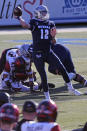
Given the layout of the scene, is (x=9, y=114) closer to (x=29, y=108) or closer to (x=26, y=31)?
(x=29, y=108)

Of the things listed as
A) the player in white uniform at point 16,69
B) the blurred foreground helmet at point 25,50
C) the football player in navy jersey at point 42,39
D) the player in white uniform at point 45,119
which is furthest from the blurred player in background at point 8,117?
the player in white uniform at point 16,69

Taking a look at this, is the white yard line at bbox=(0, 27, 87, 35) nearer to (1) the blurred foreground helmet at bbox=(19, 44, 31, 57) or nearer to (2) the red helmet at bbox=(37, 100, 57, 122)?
(1) the blurred foreground helmet at bbox=(19, 44, 31, 57)

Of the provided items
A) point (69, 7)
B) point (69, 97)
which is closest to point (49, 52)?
point (69, 97)

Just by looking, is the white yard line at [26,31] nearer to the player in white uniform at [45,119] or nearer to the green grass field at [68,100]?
the green grass field at [68,100]

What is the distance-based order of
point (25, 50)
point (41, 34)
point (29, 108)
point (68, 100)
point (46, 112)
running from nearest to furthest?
point (46, 112)
point (29, 108)
point (41, 34)
point (68, 100)
point (25, 50)

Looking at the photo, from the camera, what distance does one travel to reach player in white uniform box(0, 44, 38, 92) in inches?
557

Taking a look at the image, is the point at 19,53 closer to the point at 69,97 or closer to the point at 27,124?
the point at 69,97

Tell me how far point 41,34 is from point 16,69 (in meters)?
1.72

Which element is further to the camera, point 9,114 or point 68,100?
point 68,100

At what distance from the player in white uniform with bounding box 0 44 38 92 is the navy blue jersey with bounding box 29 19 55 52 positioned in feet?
4.06

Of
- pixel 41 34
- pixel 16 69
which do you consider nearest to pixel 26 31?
pixel 16 69

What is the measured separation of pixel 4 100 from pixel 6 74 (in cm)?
564

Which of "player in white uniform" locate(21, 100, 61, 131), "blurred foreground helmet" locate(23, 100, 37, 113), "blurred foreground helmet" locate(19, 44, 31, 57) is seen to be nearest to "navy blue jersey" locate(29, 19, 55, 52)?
"blurred foreground helmet" locate(19, 44, 31, 57)

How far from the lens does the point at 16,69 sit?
46.6ft
